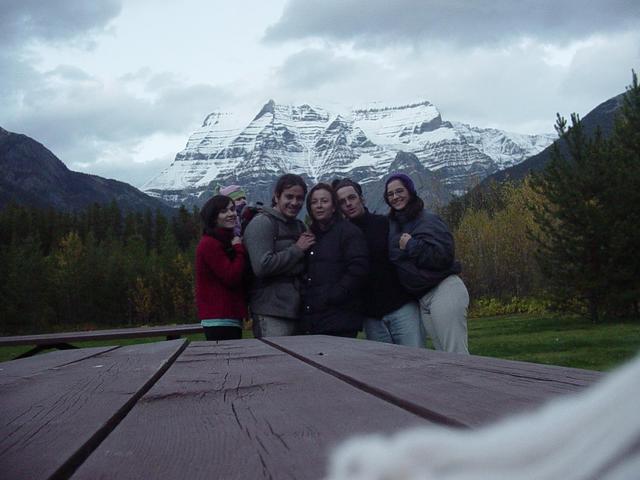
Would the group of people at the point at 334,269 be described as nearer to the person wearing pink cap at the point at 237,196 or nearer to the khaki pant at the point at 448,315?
the khaki pant at the point at 448,315

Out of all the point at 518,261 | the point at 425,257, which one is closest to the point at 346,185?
the point at 425,257

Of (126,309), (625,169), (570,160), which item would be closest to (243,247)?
(625,169)

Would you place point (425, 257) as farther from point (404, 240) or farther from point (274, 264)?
point (274, 264)

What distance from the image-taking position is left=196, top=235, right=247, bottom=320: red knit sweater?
2.98m

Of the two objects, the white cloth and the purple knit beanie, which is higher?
the purple knit beanie

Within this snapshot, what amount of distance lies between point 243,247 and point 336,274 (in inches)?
20.4

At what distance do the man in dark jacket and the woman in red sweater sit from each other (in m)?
0.62

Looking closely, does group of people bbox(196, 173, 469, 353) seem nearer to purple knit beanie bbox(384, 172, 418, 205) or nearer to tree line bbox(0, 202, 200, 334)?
purple knit beanie bbox(384, 172, 418, 205)

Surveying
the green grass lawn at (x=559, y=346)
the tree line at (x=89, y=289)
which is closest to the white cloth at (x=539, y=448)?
the green grass lawn at (x=559, y=346)

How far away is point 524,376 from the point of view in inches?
34.5

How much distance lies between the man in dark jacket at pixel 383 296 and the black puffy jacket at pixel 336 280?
13 centimetres

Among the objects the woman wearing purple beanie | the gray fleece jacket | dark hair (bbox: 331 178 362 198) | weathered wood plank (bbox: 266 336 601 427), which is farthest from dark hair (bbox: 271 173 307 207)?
weathered wood plank (bbox: 266 336 601 427)

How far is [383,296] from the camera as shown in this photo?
2947mm

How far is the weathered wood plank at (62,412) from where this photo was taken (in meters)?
0.58
